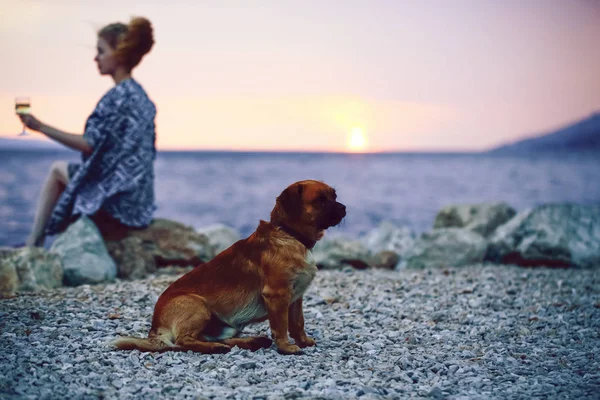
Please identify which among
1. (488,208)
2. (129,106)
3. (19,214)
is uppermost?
(129,106)

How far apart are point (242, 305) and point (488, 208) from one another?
833 centimetres

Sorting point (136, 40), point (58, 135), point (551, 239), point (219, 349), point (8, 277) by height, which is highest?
point (136, 40)

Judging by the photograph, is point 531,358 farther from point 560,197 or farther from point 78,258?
point 560,197

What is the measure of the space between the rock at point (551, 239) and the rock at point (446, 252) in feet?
1.22

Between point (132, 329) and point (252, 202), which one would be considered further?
point (252, 202)

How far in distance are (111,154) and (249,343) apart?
4598 mm

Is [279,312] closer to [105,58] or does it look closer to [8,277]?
[8,277]

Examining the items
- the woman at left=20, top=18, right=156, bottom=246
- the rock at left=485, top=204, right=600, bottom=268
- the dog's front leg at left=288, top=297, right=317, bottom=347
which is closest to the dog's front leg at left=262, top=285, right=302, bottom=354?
the dog's front leg at left=288, top=297, right=317, bottom=347

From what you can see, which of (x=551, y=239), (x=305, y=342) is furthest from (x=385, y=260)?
(x=305, y=342)

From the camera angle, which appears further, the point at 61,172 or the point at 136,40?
the point at 61,172

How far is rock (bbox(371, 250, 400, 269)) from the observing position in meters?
9.55

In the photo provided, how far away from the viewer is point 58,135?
26.2ft

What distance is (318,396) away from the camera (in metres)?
3.83

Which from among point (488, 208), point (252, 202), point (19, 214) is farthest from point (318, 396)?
point (252, 202)
